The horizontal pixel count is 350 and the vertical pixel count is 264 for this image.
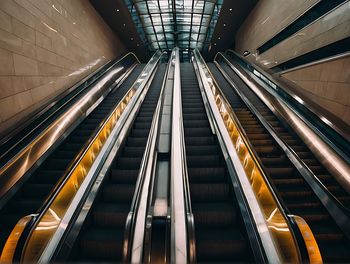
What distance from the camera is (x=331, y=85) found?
16.9 ft

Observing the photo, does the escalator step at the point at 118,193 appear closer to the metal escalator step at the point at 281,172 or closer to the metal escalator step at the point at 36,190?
the metal escalator step at the point at 36,190

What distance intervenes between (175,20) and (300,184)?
15311 mm

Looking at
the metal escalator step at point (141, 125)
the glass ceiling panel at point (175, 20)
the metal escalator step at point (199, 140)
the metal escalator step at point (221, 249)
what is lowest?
the metal escalator step at point (221, 249)

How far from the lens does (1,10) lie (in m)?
4.38

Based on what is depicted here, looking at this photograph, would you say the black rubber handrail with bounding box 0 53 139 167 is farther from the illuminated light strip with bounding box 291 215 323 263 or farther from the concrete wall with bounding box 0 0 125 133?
the illuminated light strip with bounding box 291 215 323 263


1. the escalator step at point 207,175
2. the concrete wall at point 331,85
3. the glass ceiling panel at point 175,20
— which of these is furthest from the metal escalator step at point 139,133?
the glass ceiling panel at point 175,20

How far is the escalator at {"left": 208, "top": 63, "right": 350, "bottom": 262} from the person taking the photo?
2.55m

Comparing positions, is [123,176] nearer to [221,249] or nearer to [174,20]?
[221,249]

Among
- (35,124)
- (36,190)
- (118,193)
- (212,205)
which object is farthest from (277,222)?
(35,124)

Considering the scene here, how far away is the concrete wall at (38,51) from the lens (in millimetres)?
4504

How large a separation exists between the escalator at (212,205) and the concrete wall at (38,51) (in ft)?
11.6

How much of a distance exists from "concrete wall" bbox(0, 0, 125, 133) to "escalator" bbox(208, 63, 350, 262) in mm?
4817

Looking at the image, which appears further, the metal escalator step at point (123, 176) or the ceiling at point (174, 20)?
the ceiling at point (174, 20)

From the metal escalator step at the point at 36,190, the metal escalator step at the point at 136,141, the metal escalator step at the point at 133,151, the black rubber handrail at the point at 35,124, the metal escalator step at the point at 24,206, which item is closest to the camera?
the metal escalator step at the point at 24,206
